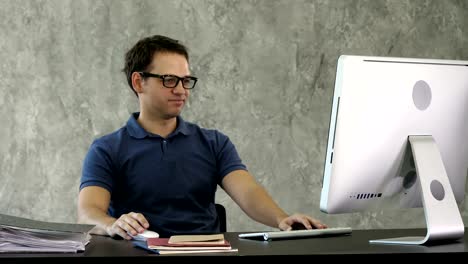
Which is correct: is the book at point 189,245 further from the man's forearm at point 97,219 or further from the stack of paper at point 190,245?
the man's forearm at point 97,219

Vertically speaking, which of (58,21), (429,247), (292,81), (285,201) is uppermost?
(58,21)

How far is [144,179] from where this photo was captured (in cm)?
264

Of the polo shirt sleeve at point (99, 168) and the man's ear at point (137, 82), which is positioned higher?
the man's ear at point (137, 82)

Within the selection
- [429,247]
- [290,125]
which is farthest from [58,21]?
[429,247]

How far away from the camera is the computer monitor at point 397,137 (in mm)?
1873

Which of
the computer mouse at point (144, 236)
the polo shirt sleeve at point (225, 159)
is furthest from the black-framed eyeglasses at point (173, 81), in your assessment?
the computer mouse at point (144, 236)

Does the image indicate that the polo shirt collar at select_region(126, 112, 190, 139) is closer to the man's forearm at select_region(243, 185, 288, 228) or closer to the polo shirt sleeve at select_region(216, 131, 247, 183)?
the polo shirt sleeve at select_region(216, 131, 247, 183)

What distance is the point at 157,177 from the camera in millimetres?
2646

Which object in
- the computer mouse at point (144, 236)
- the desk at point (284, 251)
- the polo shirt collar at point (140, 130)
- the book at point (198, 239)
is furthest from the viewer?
the polo shirt collar at point (140, 130)

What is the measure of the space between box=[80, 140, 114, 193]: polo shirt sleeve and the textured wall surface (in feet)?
3.92

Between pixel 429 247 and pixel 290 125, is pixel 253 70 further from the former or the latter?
pixel 429 247

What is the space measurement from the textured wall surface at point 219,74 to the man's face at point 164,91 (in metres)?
1.11

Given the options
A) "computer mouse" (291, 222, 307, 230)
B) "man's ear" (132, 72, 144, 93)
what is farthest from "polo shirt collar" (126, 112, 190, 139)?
"computer mouse" (291, 222, 307, 230)

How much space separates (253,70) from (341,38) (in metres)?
0.49
